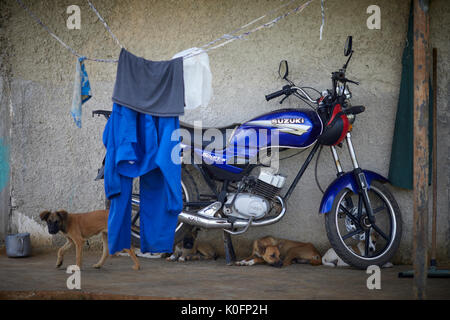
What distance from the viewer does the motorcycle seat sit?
4.12 meters

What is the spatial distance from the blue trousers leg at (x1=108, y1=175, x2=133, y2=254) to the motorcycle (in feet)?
2.50

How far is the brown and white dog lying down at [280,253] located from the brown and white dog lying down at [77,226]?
115 centimetres

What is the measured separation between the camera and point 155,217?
3.58 meters

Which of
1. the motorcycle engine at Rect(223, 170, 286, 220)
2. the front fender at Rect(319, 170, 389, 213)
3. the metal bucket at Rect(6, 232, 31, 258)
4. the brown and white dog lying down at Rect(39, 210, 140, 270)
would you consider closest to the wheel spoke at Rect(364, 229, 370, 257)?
the front fender at Rect(319, 170, 389, 213)

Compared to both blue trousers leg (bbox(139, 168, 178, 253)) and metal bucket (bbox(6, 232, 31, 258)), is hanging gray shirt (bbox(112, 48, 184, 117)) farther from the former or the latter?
metal bucket (bbox(6, 232, 31, 258))

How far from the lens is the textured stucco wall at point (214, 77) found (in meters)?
4.57

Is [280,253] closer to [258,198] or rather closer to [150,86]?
[258,198]

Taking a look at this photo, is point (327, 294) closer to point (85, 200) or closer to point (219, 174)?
point (219, 174)

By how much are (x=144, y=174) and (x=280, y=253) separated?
5.54 ft

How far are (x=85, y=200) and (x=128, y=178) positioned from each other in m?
1.69

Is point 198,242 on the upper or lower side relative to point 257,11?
lower

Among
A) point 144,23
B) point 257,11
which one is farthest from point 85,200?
point 257,11

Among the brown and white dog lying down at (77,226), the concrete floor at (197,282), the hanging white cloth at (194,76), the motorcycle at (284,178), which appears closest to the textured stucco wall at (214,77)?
the motorcycle at (284,178)

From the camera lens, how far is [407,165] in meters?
4.37
